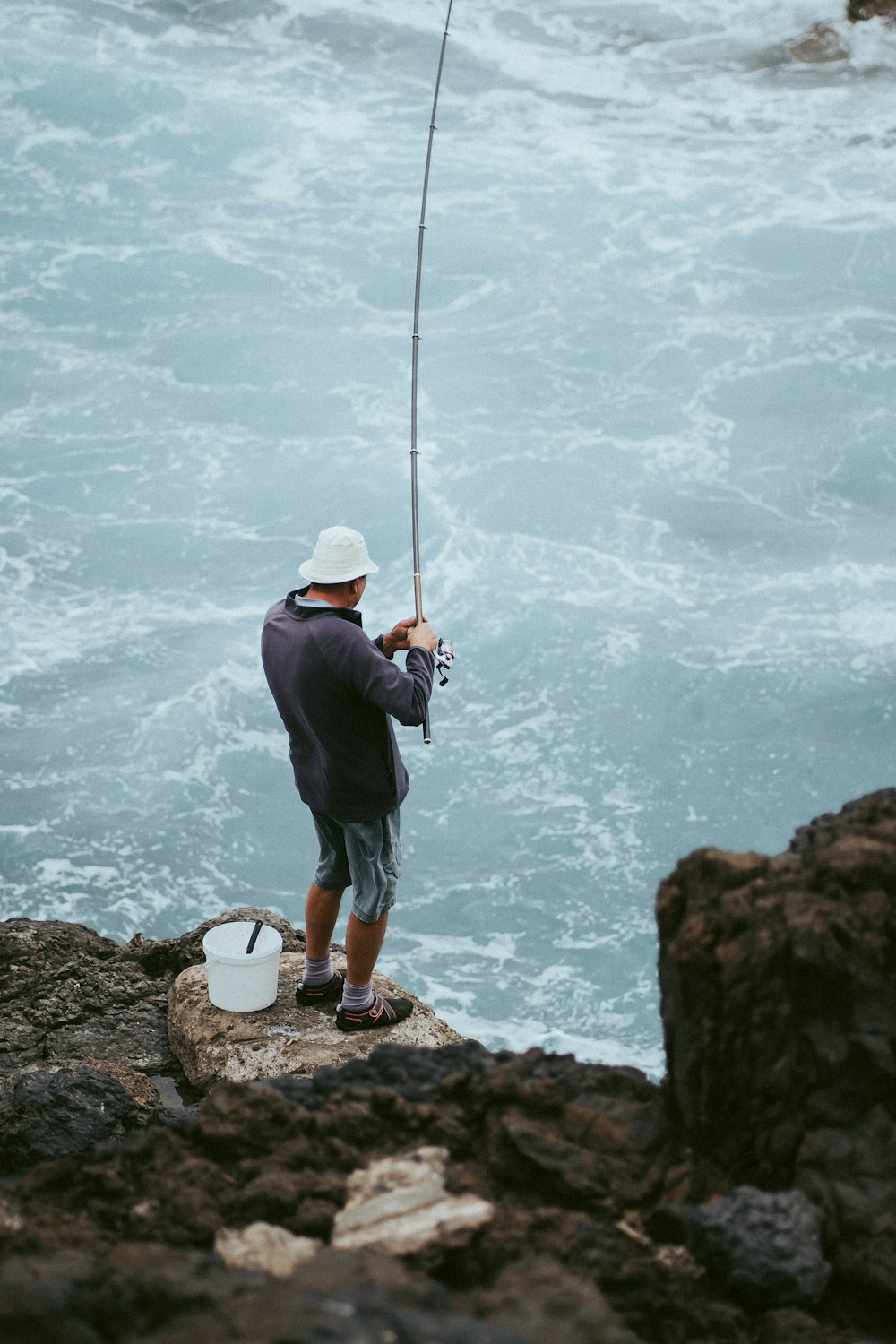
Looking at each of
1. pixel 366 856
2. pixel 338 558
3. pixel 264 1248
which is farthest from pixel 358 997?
→ pixel 264 1248

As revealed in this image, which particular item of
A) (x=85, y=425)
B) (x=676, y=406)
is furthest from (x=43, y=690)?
(x=676, y=406)

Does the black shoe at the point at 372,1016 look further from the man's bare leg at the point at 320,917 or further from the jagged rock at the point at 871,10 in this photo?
the jagged rock at the point at 871,10

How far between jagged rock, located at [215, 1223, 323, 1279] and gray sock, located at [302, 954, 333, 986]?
2.16m

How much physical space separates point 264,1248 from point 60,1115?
1.61 metres

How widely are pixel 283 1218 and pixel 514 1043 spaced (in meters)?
4.34

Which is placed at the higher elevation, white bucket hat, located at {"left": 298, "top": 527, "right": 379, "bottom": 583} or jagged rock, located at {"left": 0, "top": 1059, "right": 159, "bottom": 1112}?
white bucket hat, located at {"left": 298, "top": 527, "right": 379, "bottom": 583}

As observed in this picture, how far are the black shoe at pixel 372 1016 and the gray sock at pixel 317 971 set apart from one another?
0.53 feet

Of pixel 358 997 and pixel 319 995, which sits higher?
pixel 358 997

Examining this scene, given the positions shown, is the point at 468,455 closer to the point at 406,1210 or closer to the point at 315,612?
the point at 315,612

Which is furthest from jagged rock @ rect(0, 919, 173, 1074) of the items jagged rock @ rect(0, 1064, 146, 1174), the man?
the man

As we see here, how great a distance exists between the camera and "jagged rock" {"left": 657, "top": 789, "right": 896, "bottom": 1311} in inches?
94.7

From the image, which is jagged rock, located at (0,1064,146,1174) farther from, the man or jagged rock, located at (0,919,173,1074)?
the man

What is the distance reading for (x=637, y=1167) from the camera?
102 inches

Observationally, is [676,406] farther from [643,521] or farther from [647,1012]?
[647,1012]
